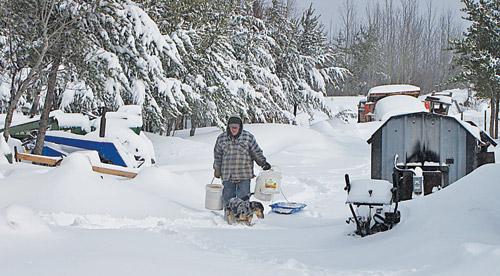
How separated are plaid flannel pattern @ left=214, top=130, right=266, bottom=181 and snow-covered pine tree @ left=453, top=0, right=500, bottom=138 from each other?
15.5 meters

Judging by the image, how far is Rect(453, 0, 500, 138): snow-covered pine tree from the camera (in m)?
21.5

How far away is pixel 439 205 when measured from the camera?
616cm

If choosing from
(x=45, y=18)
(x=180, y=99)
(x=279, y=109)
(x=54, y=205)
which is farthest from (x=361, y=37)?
(x=54, y=205)

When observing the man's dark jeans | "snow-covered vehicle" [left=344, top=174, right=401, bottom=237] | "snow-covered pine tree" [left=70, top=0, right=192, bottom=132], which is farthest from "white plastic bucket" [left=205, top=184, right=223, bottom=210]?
"snow-covered pine tree" [left=70, top=0, right=192, bottom=132]

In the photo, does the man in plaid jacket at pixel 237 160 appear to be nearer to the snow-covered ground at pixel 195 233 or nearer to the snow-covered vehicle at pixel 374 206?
the snow-covered ground at pixel 195 233

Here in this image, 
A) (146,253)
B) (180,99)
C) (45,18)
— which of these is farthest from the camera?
(180,99)

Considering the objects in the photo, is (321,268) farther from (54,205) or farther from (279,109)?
(279,109)

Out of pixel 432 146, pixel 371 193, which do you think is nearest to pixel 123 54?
pixel 432 146

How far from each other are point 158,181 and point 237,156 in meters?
1.79

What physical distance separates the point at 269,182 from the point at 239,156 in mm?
821

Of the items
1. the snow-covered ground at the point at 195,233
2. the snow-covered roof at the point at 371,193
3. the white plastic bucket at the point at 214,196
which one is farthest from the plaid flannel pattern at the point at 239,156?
the snow-covered roof at the point at 371,193

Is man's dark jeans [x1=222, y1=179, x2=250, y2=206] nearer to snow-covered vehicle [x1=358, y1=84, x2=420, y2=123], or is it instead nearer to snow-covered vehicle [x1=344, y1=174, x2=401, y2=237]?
snow-covered vehicle [x1=344, y1=174, x2=401, y2=237]

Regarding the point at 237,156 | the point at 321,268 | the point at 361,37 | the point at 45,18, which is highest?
the point at 361,37

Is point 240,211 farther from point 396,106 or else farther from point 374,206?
point 396,106
